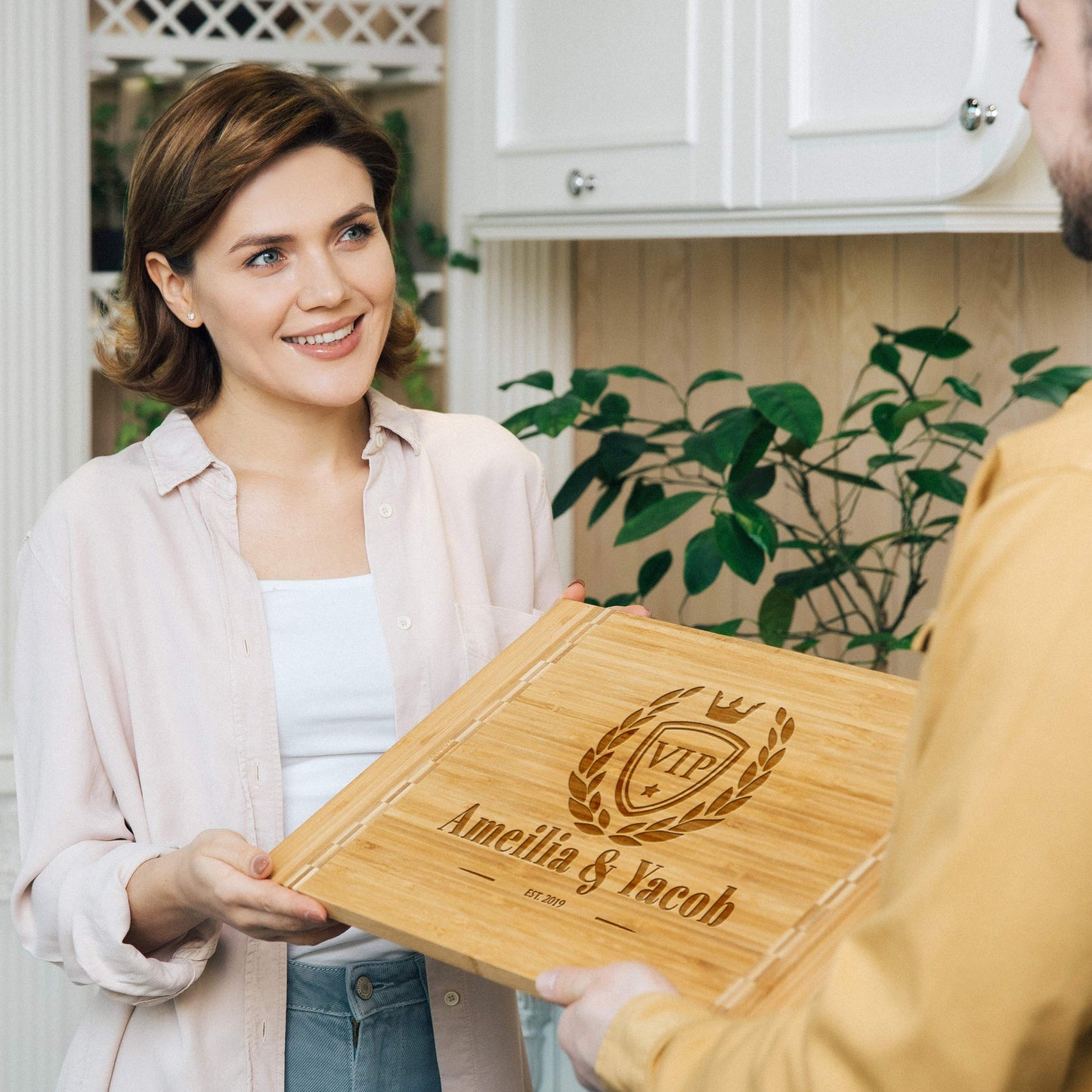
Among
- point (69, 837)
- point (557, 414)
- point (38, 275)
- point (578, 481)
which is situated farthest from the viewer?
point (38, 275)

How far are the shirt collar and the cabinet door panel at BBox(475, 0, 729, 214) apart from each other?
2.14 feet

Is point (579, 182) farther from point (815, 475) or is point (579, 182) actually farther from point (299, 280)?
point (299, 280)

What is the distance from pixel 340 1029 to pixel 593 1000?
1.84ft

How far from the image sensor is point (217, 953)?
4.07ft

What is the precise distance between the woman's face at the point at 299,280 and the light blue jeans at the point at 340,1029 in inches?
20.7

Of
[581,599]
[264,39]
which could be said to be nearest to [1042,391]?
[581,599]

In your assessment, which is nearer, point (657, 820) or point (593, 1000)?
point (593, 1000)

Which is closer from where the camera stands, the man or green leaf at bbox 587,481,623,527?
the man

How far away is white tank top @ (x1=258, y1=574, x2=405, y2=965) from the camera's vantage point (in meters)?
1.25

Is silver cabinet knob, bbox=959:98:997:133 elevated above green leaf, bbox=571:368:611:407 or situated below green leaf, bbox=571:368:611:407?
above

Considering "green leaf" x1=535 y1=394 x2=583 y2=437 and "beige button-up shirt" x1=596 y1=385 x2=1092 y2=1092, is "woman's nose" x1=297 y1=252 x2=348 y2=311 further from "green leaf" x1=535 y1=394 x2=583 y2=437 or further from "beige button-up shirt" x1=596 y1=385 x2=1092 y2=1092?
"beige button-up shirt" x1=596 y1=385 x2=1092 y2=1092

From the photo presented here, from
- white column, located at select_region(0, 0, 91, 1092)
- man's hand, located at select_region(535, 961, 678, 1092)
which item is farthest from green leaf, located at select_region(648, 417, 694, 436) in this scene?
man's hand, located at select_region(535, 961, 678, 1092)

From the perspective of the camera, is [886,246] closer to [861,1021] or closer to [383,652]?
[383,652]

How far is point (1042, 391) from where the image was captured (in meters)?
1.58
